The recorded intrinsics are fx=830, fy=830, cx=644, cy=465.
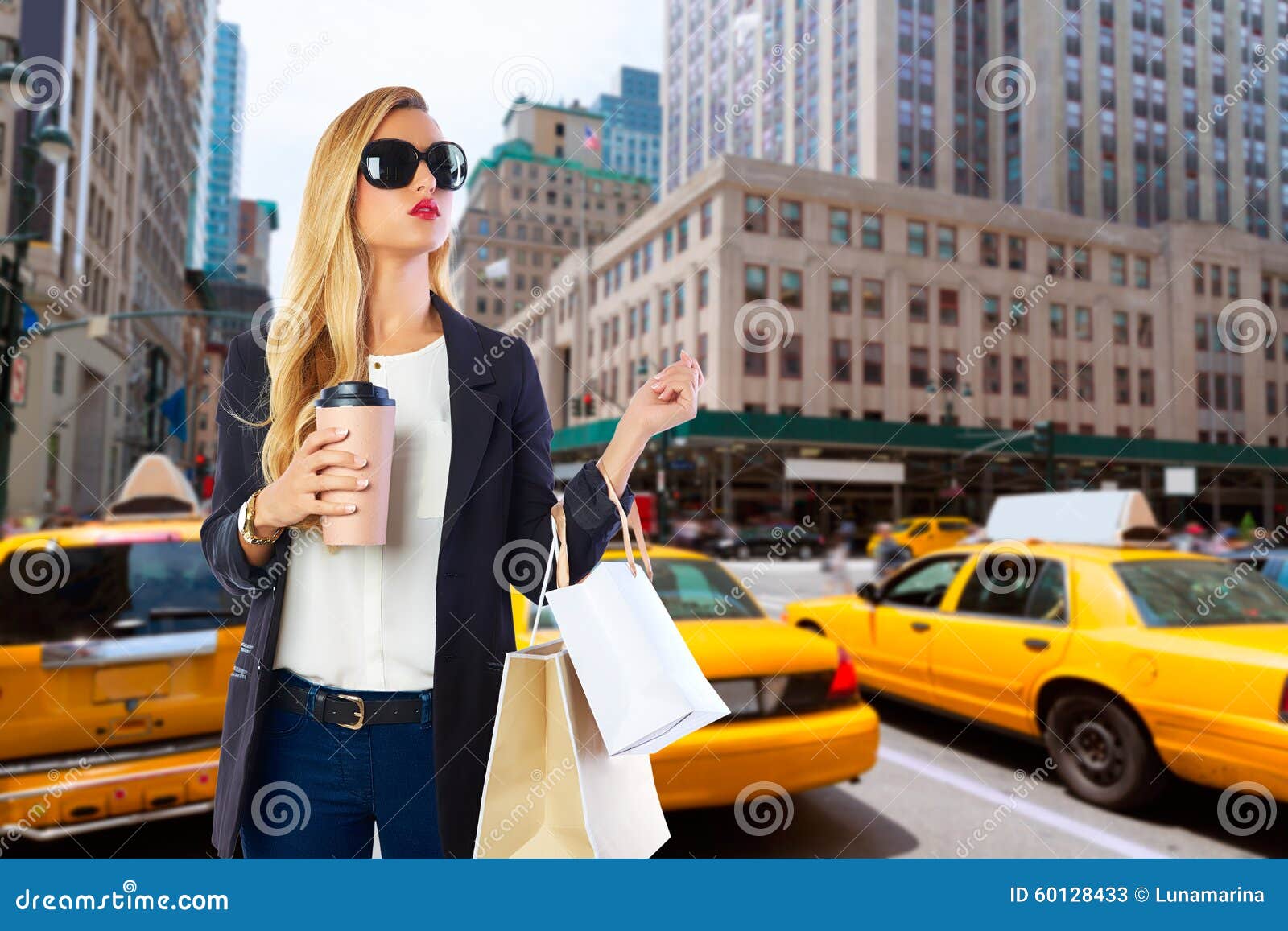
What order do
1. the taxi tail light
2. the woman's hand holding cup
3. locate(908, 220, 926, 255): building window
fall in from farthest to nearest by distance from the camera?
locate(908, 220, 926, 255): building window → the taxi tail light → the woman's hand holding cup

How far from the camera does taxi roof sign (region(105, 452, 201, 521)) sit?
583cm

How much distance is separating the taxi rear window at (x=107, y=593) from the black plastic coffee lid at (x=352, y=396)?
3.06m

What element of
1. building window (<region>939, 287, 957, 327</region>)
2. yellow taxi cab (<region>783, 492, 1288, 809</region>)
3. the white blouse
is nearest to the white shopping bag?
the white blouse

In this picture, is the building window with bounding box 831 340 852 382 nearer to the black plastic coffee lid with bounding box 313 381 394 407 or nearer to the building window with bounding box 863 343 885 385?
the building window with bounding box 863 343 885 385

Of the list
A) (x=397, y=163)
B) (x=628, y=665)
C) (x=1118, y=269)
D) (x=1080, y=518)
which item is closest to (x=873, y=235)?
(x=1118, y=269)

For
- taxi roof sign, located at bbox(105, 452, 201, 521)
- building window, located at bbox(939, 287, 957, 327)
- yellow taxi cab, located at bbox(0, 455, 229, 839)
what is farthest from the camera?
building window, located at bbox(939, 287, 957, 327)

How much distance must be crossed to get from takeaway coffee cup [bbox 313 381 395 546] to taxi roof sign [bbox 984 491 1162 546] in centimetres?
702

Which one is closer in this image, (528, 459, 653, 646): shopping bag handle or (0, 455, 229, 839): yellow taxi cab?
(528, 459, 653, 646): shopping bag handle

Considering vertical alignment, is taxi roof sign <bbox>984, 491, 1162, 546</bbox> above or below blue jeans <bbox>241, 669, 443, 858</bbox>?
above

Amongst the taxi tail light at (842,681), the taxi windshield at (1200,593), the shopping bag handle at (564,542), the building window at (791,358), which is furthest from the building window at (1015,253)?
the shopping bag handle at (564,542)

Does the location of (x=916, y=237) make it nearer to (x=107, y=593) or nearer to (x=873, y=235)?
(x=873, y=235)

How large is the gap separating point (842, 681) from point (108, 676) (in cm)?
333

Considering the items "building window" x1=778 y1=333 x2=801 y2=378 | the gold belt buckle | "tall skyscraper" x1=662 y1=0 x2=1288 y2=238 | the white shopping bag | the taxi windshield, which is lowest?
the taxi windshield

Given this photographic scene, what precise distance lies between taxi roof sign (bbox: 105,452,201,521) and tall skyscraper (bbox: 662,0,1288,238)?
142 ft
